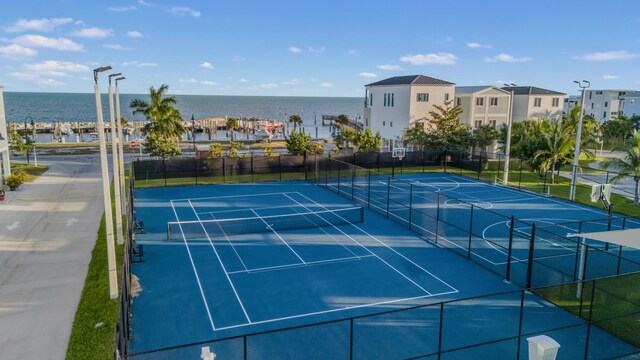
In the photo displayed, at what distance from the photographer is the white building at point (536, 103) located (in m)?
60.0

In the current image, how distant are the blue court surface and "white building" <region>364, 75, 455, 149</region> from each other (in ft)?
79.1

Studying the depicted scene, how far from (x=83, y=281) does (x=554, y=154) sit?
32.0 metres

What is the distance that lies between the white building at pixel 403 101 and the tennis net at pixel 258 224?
27866mm

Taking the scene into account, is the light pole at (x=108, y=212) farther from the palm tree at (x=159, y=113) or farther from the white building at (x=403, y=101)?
the white building at (x=403, y=101)

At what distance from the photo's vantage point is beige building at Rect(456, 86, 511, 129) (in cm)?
5684

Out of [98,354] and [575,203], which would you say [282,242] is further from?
[575,203]

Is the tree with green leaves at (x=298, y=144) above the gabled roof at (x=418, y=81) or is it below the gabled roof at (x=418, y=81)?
below

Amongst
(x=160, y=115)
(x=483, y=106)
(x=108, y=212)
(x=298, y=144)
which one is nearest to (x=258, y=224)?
(x=108, y=212)

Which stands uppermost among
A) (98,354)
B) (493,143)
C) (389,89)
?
(389,89)

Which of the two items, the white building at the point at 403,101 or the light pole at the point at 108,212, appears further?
the white building at the point at 403,101

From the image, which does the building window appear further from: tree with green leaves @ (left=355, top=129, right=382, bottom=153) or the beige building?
tree with green leaves @ (left=355, top=129, right=382, bottom=153)

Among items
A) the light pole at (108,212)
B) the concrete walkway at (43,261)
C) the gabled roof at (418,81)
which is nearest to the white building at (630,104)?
the gabled roof at (418,81)

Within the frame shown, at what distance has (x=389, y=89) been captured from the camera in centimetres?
5703

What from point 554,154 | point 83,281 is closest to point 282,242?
point 83,281
